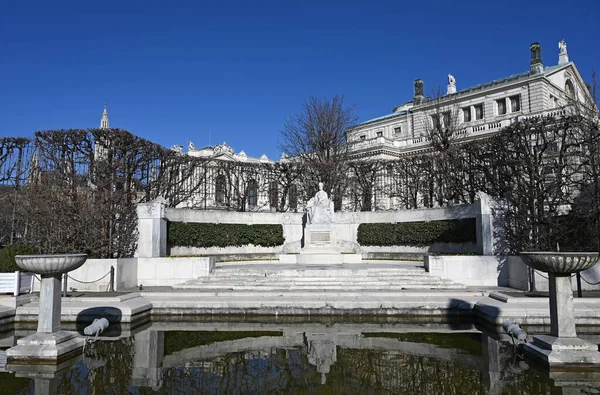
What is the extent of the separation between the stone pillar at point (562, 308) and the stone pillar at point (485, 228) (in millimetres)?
10951

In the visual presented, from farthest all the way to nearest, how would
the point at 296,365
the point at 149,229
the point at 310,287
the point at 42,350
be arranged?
1. the point at 149,229
2. the point at 310,287
3. the point at 42,350
4. the point at 296,365

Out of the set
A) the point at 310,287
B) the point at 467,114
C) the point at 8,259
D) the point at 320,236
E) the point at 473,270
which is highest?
the point at 467,114

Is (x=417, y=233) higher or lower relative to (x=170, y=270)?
higher

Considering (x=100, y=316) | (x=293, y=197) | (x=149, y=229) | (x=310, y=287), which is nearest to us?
(x=100, y=316)

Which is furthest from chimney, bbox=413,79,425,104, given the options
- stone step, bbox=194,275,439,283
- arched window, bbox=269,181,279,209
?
stone step, bbox=194,275,439,283

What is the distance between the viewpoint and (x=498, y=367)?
705 centimetres

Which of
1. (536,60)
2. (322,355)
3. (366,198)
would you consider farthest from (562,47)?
(322,355)

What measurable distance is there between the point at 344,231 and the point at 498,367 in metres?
18.5

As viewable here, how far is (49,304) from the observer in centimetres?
791

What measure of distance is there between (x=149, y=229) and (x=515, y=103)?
4780 centimetres

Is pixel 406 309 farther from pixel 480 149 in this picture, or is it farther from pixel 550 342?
pixel 480 149

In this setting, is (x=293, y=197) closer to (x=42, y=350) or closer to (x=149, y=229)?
(x=149, y=229)

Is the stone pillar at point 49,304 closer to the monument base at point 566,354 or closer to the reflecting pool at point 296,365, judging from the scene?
the reflecting pool at point 296,365

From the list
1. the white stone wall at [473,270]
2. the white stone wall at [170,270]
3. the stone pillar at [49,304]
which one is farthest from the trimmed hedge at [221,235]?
the stone pillar at [49,304]
